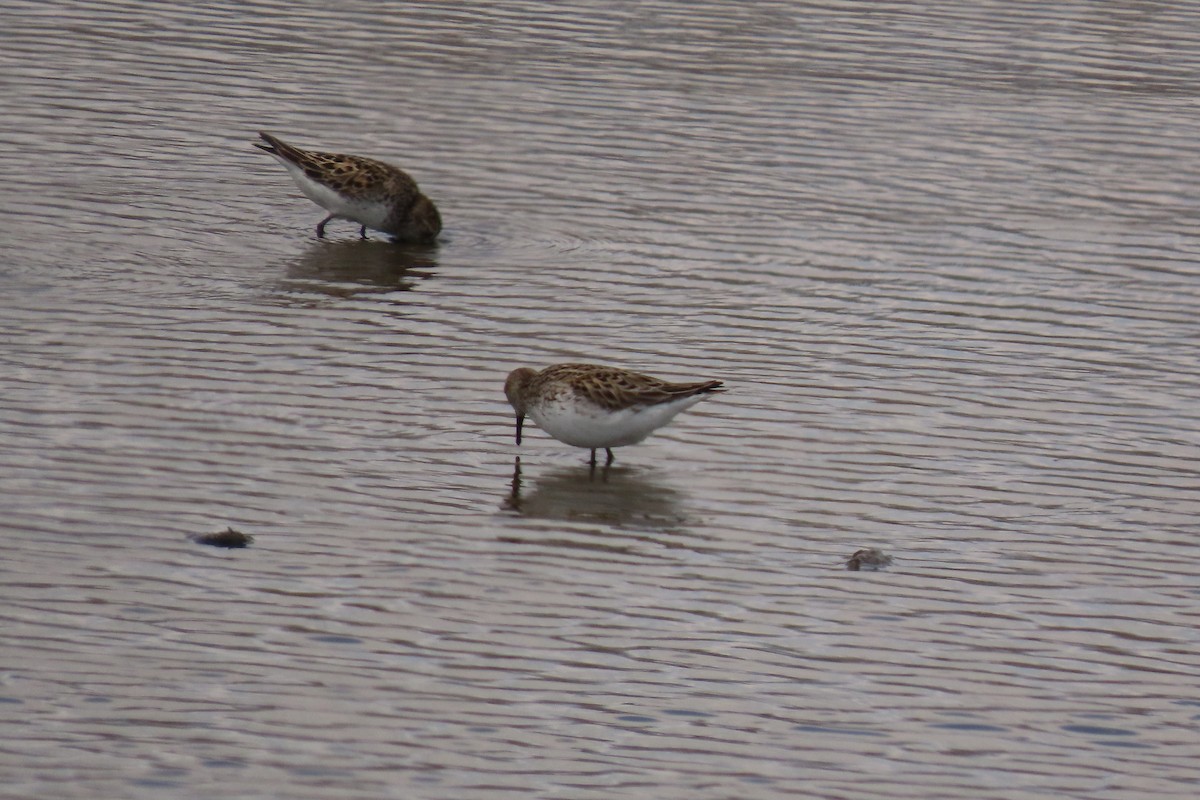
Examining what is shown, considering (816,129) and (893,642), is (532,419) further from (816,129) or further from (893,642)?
(816,129)

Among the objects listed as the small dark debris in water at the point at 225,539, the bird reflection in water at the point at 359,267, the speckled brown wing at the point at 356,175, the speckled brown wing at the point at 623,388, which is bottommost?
the small dark debris in water at the point at 225,539

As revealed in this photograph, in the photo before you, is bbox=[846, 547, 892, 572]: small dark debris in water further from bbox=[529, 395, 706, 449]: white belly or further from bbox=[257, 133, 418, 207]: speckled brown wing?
bbox=[257, 133, 418, 207]: speckled brown wing

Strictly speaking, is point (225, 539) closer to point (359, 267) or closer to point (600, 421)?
point (600, 421)

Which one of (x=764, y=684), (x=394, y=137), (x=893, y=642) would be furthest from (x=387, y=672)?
(x=394, y=137)

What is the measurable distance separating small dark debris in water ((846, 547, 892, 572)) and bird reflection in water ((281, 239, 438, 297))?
7060 mm

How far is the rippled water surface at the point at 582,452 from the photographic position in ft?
33.0

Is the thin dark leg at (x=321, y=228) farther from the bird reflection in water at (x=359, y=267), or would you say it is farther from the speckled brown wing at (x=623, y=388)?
the speckled brown wing at (x=623, y=388)

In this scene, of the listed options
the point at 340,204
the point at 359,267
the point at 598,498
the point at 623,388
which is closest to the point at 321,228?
the point at 340,204

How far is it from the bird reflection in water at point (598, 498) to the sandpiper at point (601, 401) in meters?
0.22

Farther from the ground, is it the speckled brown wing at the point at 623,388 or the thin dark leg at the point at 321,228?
the speckled brown wing at the point at 623,388

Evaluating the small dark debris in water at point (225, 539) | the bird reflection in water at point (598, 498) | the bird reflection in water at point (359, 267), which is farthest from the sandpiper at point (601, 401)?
the bird reflection in water at point (359, 267)

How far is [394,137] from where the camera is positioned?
23.2 meters

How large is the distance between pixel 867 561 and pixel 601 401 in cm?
232

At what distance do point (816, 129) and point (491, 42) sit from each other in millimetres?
5467
